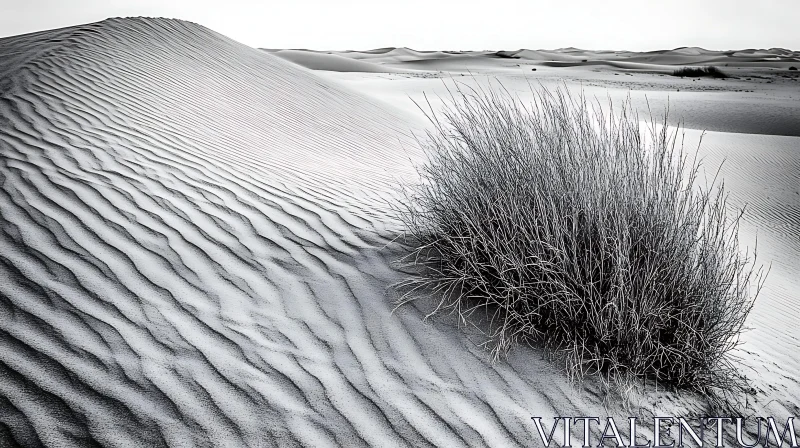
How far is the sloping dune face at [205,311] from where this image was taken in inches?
89.9

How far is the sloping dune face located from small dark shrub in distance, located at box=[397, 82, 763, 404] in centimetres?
29

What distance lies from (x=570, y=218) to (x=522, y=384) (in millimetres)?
1003

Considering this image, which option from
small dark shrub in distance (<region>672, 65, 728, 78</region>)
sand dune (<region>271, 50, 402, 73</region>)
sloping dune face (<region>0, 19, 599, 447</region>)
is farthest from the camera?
sand dune (<region>271, 50, 402, 73</region>)

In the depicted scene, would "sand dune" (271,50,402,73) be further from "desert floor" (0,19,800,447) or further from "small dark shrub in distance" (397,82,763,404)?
"small dark shrub in distance" (397,82,763,404)

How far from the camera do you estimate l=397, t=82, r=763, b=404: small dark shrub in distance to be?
2.85m

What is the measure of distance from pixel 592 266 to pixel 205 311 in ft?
6.68

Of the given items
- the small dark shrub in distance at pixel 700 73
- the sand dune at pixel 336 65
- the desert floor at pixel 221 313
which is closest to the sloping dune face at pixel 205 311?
the desert floor at pixel 221 313

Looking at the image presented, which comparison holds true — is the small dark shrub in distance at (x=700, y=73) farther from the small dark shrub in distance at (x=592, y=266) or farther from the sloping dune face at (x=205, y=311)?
the small dark shrub in distance at (x=592, y=266)

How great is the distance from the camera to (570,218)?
10.4ft

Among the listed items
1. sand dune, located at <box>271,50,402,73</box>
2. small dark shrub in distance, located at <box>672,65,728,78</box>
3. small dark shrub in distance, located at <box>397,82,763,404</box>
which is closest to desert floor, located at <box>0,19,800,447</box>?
small dark shrub in distance, located at <box>397,82,763,404</box>

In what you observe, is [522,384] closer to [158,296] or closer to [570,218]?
[570,218]

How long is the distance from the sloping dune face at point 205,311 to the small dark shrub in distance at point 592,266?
293 millimetres

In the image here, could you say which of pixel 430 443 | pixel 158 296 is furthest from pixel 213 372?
pixel 430 443

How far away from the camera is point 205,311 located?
2838 mm
